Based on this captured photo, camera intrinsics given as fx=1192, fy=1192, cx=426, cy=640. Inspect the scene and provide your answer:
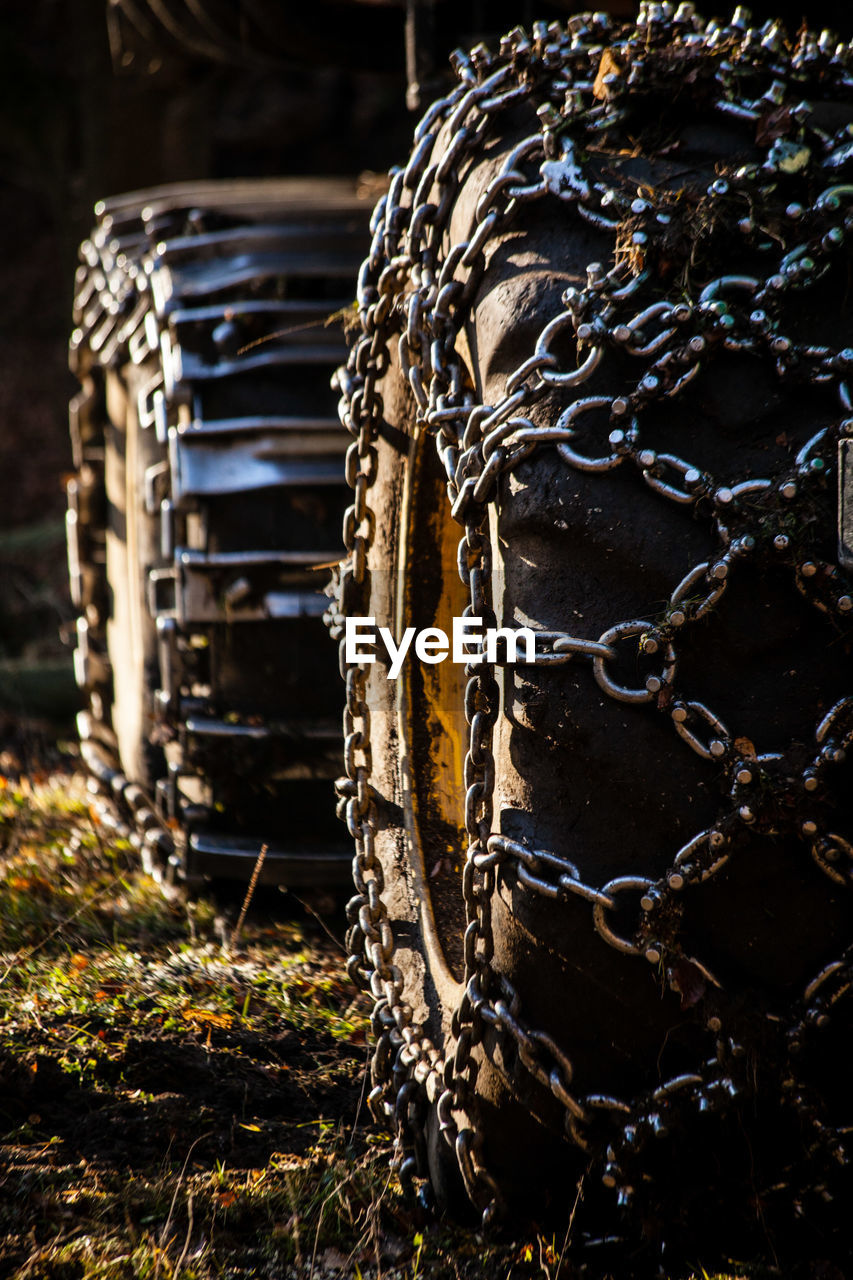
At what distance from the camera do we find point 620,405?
1308mm

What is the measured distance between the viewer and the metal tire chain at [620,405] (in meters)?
1.26

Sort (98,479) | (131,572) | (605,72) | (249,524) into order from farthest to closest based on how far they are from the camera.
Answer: (98,479), (131,572), (249,524), (605,72)

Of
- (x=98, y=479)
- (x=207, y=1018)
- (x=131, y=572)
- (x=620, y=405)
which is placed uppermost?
(x=620, y=405)

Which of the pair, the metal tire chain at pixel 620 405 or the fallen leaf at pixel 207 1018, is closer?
the metal tire chain at pixel 620 405

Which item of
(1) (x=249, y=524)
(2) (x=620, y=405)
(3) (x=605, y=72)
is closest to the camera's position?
(2) (x=620, y=405)

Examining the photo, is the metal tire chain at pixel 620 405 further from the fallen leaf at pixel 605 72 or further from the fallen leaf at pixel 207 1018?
the fallen leaf at pixel 207 1018

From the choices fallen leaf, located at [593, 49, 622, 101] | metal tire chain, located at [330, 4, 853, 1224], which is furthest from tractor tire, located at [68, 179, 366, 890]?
fallen leaf, located at [593, 49, 622, 101]

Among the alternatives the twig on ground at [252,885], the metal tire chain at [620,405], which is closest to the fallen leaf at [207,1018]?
the twig on ground at [252,885]

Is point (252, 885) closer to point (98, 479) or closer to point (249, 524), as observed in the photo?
point (249, 524)

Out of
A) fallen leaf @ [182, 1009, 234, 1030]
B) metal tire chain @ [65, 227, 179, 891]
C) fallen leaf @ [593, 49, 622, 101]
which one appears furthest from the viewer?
metal tire chain @ [65, 227, 179, 891]

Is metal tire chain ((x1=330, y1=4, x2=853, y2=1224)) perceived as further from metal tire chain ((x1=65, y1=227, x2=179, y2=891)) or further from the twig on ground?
metal tire chain ((x1=65, y1=227, x2=179, y2=891))

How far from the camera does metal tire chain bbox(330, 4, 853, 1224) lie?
49.6 inches

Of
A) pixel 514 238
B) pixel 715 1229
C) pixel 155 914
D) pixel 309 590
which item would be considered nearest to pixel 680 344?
pixel 514 238

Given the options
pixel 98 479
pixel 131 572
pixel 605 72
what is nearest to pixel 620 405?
pixel 605 72
